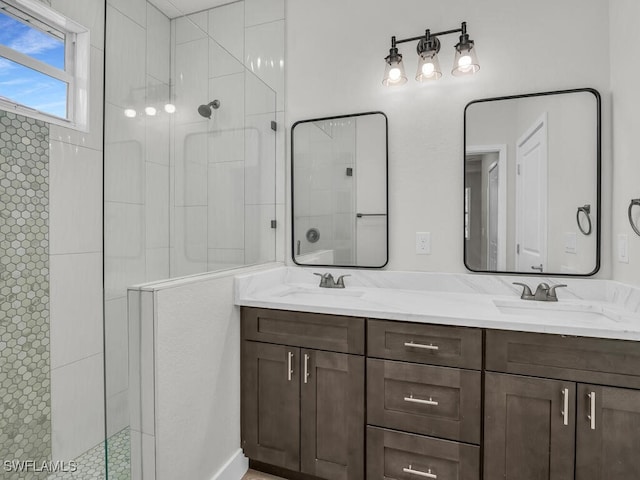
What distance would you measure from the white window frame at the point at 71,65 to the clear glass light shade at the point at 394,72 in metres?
1.56

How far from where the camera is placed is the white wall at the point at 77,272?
1652mm

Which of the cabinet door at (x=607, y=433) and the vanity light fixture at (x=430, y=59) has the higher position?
the vanity light fixture at (x=430, y=59)

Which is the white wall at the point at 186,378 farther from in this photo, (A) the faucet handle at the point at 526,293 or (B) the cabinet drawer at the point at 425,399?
(A) the faucet handle at the point at 526,293

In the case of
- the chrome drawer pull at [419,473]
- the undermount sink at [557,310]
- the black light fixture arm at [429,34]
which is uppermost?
the black light fixture arm at [429,34]

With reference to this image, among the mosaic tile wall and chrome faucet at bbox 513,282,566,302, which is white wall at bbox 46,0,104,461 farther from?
chrome faucet at bbox 513,282,566,302

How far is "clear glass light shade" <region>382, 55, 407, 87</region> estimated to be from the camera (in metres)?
1.91

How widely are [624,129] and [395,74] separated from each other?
1.09 m

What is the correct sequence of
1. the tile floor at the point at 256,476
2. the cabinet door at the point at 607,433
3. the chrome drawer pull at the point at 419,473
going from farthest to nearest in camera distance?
the tile floor at the point at 256,476, the chrome drawer pull at the point at 419,473, the cabinet door at the point at 607,433

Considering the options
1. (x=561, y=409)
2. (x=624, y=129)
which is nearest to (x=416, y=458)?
(x=561, y=409)

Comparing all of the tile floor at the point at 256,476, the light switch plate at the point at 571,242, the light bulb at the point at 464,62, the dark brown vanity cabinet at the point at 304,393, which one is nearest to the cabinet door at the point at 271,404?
the dark brown vanity cabinet at the point at 304,393

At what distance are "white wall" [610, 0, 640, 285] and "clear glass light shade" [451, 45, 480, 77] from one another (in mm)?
580

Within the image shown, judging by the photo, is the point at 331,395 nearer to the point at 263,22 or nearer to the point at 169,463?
the point at 169,463

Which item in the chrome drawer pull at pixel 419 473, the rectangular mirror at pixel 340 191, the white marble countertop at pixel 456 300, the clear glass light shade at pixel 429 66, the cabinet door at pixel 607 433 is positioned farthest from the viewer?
the rectangular mirror at pixel 340 191

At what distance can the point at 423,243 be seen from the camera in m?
1.96
